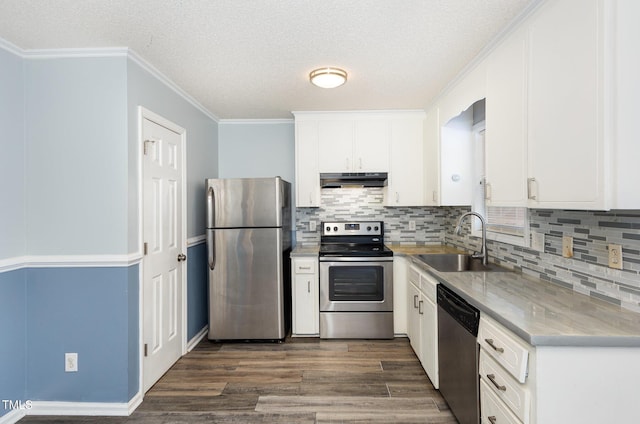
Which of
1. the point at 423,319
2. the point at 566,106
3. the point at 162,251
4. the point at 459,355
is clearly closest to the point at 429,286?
the point at 423,319

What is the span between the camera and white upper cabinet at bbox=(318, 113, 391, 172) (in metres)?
3.46

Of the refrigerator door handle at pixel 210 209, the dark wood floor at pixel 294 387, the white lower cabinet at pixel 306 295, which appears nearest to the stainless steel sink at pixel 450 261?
the dark wood floor at pixel 294 387

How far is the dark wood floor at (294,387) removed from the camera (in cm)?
207

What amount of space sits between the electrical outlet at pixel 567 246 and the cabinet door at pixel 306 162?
221 cm

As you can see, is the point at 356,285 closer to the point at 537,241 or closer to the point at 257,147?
the point at 537,241

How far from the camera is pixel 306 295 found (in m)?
3.24

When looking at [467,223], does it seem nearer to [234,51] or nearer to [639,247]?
[639,247]

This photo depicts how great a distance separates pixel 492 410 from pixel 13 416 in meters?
2.82

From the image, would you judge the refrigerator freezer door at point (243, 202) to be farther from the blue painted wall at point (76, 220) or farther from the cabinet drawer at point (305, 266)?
the blue painted wall at point (76, 220)

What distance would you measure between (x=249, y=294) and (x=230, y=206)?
0.88 m

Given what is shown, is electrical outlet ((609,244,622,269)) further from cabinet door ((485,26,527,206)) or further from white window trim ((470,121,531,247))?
white window trim ((470,121,531,247))

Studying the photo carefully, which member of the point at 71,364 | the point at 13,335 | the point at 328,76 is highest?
the point at 328,76

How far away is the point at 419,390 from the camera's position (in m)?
2.33

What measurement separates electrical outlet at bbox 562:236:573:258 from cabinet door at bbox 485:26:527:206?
1.15ft
